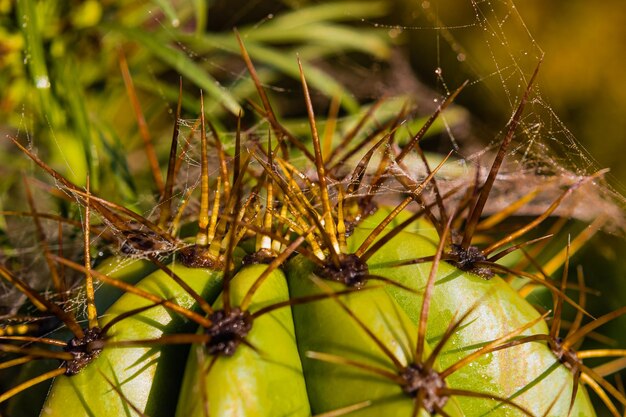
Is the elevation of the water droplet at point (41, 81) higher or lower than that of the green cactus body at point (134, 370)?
higher

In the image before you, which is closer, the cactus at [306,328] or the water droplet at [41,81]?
the cactus at [306,328]

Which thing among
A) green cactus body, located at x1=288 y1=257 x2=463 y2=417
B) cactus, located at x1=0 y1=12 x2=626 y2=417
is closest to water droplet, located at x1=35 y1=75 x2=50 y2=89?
cactus, located at x1=0 y1=12 x2=626 y2=417

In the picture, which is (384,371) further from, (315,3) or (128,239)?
(315,3)

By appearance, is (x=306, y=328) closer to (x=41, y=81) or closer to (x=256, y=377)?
(x=256, y=377)

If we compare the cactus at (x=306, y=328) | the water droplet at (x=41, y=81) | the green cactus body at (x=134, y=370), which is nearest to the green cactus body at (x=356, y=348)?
the cactus at (x=306, y=328)

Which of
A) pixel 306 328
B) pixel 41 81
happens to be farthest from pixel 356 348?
pixel 41 81

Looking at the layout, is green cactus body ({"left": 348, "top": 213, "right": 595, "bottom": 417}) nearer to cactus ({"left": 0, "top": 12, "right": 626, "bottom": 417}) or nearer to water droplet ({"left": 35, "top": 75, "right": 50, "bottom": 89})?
cactus ({"left": 0, "top": 12, "right": 626, "bottom": 417})

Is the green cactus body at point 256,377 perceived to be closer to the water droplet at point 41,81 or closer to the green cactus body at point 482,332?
the green cactus body at point 482,332

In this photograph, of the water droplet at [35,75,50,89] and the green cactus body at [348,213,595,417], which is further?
the water droplet at [35,75,50,89]
